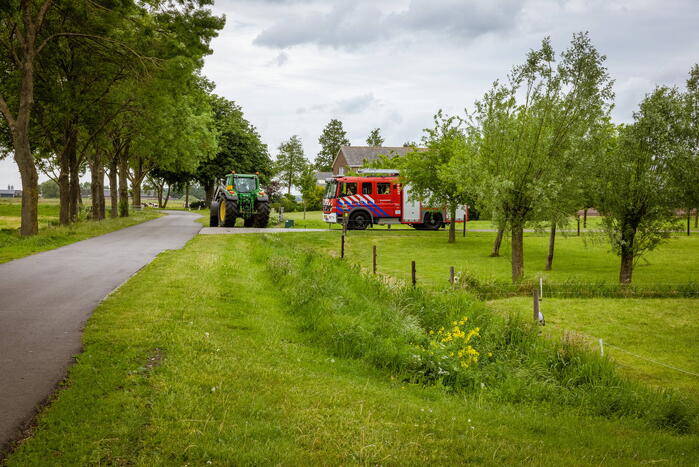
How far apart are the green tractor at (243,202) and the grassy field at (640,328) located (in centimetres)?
1833

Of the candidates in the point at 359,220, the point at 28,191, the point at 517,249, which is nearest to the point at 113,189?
the point at 359,220

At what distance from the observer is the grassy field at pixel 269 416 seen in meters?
4.43

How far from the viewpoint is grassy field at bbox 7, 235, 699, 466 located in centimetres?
443

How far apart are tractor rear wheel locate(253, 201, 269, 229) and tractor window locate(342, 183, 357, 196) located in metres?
5.71

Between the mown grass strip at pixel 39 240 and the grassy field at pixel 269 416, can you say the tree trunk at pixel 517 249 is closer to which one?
Result: the grassy field at pixel 269 416

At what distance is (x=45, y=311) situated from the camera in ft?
28.3

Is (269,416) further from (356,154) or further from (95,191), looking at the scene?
(356,154)

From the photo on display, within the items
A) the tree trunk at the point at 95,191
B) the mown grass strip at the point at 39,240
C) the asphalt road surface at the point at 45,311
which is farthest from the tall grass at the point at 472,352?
the tree trunk at the point at 95,191

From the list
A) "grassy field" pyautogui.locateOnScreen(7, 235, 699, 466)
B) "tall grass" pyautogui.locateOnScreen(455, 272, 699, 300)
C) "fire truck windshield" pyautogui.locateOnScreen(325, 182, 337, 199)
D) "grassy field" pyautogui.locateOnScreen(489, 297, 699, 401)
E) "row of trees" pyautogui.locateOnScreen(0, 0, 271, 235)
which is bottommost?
"grassy field" pyautogui.locateOnScreen(489, 297, 699, 401)

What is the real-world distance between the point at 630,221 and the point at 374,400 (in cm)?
1458

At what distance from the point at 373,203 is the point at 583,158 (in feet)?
60.2

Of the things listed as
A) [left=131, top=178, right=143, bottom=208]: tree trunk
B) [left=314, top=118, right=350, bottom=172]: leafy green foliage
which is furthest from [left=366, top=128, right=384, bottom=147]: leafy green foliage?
[left=131, top=178, right=143, bottom=208]: tree trunk

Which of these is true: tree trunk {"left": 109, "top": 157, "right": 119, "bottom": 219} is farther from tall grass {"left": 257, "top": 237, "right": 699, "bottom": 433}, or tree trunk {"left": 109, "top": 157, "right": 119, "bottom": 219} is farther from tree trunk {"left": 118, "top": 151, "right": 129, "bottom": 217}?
tall grass {"left": 257, "top": 237, "right": 699, "bottom": 433}

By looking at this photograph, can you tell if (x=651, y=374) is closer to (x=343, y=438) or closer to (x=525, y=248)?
(x=343, y=438)
